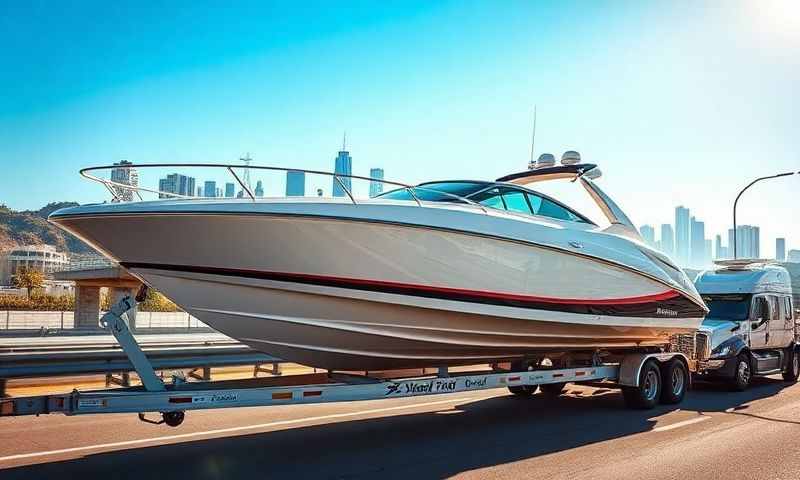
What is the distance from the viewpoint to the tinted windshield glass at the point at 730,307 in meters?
12.0

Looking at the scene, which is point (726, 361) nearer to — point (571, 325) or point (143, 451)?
point (571, 325)

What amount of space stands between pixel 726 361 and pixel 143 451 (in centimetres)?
943

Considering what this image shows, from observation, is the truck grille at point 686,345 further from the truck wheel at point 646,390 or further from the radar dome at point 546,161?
the radar dome at point 546,161

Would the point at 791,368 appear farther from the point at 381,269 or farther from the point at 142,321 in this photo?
the point at 142,321

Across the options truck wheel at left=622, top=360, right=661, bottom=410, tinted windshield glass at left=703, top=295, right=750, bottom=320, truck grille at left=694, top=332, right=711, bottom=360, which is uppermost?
tinted windshield glass at left=703, top=295, right=750, bottom=320

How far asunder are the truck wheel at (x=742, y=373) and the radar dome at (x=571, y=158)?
16.1 ft

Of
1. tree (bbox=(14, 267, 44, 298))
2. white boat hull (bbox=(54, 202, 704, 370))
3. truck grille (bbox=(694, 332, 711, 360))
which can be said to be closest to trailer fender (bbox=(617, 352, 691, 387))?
truck grille (bbox=(694, 332, 711, 360))

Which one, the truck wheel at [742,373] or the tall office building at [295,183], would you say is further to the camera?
the truck wheel at [742,373]

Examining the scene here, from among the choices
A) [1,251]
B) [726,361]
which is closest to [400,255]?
[726,361]

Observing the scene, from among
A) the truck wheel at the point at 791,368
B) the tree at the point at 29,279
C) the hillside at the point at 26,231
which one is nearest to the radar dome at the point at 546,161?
the truck wheel at the point at 791,368

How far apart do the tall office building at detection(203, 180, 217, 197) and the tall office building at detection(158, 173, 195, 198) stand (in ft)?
0.40

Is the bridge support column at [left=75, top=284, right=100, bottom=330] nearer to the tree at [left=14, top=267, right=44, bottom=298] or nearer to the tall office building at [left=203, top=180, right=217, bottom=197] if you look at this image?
the tall office building at [left=203, top=180, right=217, bottom=197]

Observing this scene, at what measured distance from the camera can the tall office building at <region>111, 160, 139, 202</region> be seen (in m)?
5.77

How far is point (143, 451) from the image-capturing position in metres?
5.71
